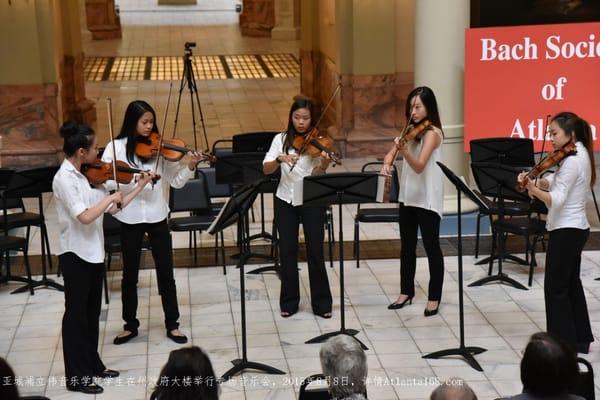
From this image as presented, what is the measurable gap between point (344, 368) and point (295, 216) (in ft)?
10.3

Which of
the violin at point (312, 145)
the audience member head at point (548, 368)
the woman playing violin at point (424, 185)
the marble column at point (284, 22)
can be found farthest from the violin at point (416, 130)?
the marble column at point (284, 22)

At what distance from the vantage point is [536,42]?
966cm

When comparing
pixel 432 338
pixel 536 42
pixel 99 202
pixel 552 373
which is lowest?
pixel 432 338

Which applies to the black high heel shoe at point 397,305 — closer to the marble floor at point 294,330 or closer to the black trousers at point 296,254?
the marble floor at point 294,330

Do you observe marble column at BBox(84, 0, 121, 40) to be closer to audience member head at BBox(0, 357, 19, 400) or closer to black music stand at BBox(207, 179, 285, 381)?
black music stand at BBox(207, 179, 285, 381)

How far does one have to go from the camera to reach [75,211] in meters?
6.48

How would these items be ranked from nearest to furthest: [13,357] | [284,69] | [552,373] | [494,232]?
[552,373]
[13,357]
[494,232]
[284,69]

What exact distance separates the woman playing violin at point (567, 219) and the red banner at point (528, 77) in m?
2.64

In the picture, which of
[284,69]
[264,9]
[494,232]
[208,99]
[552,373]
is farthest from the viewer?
[264,9]

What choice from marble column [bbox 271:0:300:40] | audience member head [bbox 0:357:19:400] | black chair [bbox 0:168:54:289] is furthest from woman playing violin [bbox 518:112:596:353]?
marble column [bbox 271:0:300:40]

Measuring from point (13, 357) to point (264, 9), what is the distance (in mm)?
20223

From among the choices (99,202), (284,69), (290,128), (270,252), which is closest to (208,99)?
(284,69)

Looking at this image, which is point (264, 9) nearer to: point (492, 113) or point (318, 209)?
point (492, 113)

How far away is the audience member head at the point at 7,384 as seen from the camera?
159 inches
